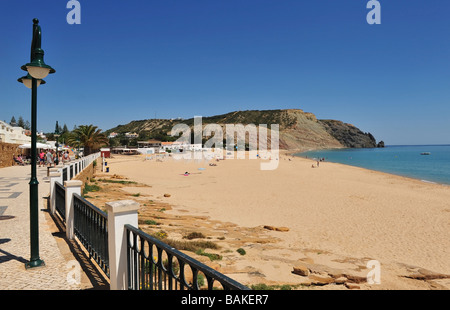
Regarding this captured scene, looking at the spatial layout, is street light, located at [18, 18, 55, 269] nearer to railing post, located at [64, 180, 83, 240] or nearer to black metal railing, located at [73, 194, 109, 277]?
black metal railing, located at [73, 194, 109, 277]

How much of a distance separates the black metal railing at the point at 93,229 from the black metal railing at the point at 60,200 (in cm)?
115

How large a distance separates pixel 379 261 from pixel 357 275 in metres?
1.95

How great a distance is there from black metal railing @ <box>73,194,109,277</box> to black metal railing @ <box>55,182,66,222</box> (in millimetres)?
1150

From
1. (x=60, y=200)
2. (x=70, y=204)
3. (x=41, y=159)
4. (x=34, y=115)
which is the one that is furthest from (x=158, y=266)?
(x=41, y=159)

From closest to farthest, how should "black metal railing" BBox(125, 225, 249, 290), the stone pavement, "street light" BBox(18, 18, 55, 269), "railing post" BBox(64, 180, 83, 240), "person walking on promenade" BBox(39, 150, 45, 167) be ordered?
1. "black metal railing" BBox(125, 225, 249, 290)
2. the stone pavement
3. "street light" BBox(18, 18, 55, 269)
4. "railing post" BBox(64, 180, 83, 240)
5. "person walking on promenade" BBox(39, 150, 45, 167)

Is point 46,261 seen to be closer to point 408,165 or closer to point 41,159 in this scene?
point 41,159

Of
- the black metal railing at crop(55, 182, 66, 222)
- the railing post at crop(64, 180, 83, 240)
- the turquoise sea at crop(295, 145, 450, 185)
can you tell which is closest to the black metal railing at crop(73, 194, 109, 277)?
the railing post at crop(64, 180, 83, 240)

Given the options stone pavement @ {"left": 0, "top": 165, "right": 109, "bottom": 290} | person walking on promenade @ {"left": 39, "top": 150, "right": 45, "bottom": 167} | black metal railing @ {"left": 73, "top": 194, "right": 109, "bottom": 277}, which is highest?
person walking on promenade @ {"left": 39, "top": 150, "right": 45, "bottom": 167}

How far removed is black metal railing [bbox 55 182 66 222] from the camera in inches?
295

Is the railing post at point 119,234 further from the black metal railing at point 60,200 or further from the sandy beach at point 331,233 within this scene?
the black metal railing at point 60,200

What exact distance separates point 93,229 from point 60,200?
12.3 feet
